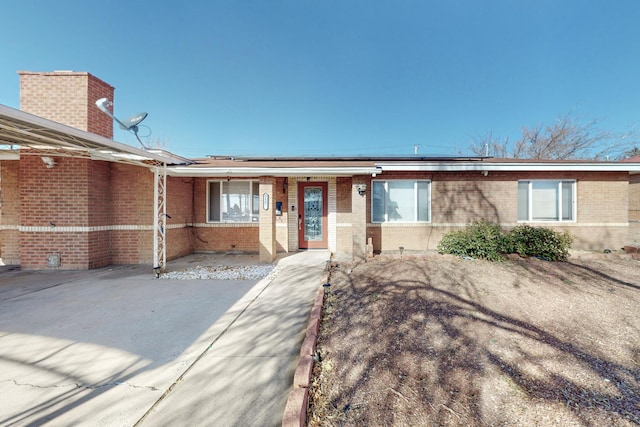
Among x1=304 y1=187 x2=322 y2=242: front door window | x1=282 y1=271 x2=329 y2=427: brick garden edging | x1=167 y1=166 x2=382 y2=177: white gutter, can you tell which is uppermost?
x1=167 y1=166 x2=382 y2=177: white gutter

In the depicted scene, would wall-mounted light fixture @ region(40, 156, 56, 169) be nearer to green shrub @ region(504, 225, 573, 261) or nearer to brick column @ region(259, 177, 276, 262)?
brick column @ region(259, 177, 276, 262)

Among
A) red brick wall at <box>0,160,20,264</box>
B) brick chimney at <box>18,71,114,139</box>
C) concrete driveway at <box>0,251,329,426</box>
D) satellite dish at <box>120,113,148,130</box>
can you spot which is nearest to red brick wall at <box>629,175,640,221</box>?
concrete driveway at <box>0,251,329,426</box>

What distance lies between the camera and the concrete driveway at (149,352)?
2148 mm

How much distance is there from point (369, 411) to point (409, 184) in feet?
24.3

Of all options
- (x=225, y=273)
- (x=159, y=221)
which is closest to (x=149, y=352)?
(x=225, y=273)

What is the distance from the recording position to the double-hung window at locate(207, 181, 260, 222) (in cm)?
892

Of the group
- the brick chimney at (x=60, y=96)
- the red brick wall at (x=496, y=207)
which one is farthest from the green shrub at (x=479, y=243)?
the brick chimney at (x=60, y=96)

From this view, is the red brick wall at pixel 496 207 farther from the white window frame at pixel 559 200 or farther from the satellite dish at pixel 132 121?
the satellite dish at pixel 132 121

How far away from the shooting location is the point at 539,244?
6527mm

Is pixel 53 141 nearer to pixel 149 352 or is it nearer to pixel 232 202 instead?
pixel 232 202

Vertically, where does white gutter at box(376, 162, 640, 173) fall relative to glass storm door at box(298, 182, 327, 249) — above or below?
above

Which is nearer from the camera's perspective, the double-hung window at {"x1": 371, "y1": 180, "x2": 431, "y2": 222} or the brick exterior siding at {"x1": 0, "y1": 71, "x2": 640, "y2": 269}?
the brick exterior siding at {"x1": 0, "y1": 71, "x2": 640, "y2": 269}

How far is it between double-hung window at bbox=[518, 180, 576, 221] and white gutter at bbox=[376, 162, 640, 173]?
67 centimetres

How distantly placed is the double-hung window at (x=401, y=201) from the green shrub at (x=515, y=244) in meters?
1.82
